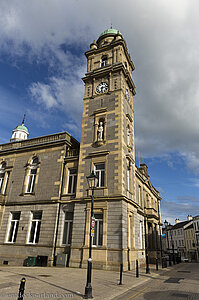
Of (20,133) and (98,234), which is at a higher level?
(20,133)

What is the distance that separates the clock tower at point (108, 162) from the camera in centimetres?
1744

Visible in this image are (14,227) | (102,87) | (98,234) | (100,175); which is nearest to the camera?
(98,234)

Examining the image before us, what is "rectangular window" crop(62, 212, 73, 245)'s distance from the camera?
783 inches

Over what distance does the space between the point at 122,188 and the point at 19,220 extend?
1201cm

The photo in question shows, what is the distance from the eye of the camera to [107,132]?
21797 mm

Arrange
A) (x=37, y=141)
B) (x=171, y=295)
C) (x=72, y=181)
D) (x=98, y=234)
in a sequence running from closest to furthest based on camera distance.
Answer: (x=171, y=295), (x=98, y=234), (x=72, y=181), (x=37, y=141)

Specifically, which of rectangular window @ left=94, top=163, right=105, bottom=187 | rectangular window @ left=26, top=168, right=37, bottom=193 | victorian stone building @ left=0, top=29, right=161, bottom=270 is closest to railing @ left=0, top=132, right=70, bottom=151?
victorian stone building @ left=0, top=29, right=161, bottom=270

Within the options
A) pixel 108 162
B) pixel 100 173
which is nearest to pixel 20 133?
pixel 100 173

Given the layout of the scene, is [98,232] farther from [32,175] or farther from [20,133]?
[20,133]

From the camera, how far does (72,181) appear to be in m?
22.0

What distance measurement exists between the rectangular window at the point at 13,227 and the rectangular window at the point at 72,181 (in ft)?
22.0

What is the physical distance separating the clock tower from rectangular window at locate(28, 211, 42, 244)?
15.4ft

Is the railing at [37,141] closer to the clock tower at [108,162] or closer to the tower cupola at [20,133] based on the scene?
the clock tower at [108,162]

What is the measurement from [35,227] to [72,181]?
19.7 ft
